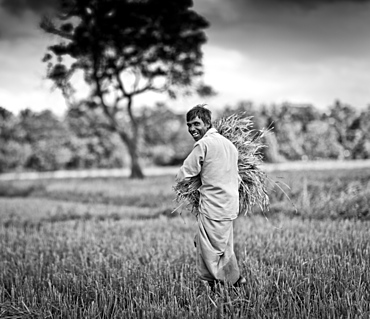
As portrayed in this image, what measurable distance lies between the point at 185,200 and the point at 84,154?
39803 mm

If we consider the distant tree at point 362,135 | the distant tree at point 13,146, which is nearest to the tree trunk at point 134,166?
the distant tree at point 13,146

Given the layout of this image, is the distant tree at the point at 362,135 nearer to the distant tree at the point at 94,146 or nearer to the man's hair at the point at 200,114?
the distant tree at the point at 94,146

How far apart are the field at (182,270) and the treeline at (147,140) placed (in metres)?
30.8

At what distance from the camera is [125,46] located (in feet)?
67.0

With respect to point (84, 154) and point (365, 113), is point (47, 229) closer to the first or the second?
point (84, 154)

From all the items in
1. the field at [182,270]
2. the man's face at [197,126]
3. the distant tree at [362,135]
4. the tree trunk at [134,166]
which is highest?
the distant tree at [362,135]

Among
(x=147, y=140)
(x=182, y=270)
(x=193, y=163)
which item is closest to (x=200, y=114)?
(x=193, y=163)

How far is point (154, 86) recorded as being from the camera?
70.7 ft

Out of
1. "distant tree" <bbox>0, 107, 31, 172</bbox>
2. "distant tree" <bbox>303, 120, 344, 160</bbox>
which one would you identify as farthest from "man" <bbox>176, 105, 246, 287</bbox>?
"distant tree" <bbox>303, 120, 344, 160</bbox>

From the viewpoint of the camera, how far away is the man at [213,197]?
137 inches

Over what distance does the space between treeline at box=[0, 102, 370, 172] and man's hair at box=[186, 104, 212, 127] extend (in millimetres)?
34639

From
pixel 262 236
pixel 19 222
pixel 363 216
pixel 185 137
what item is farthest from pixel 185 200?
pixel 185 137

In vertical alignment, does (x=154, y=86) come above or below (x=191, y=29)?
below

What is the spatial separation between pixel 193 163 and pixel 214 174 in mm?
206
